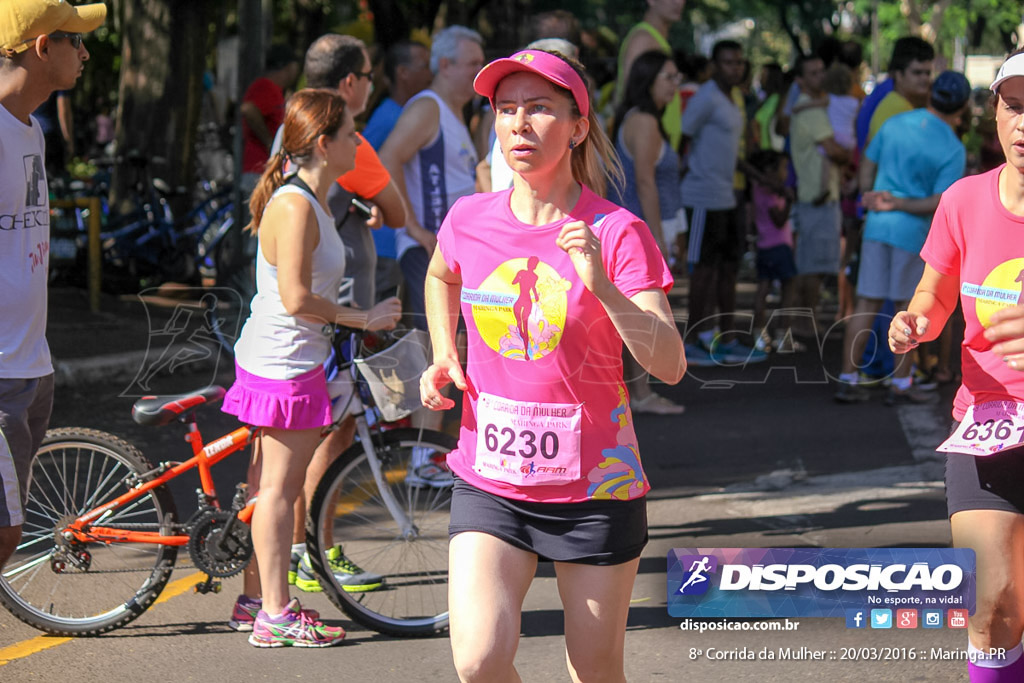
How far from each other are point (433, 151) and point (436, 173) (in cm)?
12

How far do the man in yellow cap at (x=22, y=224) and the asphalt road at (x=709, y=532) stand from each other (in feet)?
3.58

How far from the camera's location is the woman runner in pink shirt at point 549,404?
323 centimetres

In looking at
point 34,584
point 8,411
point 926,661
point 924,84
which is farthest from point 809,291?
point 8,411

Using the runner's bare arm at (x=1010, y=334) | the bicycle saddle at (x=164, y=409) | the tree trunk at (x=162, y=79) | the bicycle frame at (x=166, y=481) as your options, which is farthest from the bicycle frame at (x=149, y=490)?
the tree trunk at (x=162, y=79)

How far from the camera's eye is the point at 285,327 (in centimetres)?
481

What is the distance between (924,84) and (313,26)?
2223 centimetres

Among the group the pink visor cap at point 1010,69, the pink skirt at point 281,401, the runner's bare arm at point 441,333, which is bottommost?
the pink skirt at point 281,401

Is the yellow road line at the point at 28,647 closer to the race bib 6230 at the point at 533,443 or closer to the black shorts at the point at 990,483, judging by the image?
the race bib 6230 at the point at 533,443

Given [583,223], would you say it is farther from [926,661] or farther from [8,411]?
[926,661]

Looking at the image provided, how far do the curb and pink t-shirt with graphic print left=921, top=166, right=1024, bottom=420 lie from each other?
6096 mm

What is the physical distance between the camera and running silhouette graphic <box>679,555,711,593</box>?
407 centimetres

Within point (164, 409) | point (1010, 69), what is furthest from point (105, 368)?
point (1010, 69)

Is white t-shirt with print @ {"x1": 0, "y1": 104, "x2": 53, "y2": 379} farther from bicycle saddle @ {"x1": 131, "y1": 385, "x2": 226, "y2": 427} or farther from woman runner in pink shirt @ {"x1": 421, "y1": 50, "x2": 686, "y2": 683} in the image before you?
woman runner in pink shirt @ {"x1": 421, "y1": 50, "x2": 686, "y2": 683}
